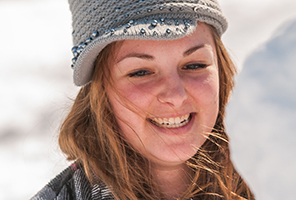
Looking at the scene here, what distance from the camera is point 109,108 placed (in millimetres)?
1330

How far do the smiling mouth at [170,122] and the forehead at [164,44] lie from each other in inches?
9.5

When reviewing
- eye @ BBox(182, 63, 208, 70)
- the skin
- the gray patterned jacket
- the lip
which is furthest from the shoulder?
eye @ BBox(182, 63, 208, 70)

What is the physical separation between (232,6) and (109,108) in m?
2.03

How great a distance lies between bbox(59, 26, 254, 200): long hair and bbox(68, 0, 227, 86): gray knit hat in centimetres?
8

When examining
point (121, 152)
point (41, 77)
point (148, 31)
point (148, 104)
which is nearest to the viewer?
point (148, 31)

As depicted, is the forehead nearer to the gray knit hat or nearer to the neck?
the gray knit hat

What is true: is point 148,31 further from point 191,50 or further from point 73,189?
point 73,189

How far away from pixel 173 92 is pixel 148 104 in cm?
10

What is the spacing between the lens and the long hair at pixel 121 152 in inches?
52.7

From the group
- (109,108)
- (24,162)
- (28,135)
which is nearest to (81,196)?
(109,108)

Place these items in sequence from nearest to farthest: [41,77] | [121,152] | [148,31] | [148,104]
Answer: [148,31] < [148,104] < [121,152] < [41,77]

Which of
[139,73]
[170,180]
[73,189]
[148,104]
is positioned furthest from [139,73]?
[73,189]

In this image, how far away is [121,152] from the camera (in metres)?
1.36

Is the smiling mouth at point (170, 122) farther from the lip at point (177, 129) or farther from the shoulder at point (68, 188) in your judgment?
the shoulder at point (68, 188)
